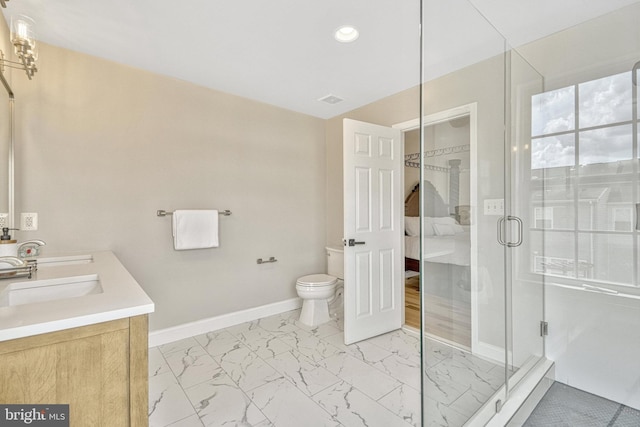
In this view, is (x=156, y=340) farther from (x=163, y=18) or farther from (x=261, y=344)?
(x=163, y=18)

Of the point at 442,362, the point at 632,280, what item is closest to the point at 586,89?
the point at 632,280

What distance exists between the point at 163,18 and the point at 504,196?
7.92 feet

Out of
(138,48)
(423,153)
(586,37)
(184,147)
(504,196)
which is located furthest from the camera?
(184,147)

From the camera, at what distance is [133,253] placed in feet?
7.78

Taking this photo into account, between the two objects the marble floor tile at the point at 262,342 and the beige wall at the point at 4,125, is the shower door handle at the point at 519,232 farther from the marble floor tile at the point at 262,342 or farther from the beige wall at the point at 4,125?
the beige wall at the point at 4,125

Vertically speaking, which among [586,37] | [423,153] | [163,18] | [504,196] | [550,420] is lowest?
[550,420]

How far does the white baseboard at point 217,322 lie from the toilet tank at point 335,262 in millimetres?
510

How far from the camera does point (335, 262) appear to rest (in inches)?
131

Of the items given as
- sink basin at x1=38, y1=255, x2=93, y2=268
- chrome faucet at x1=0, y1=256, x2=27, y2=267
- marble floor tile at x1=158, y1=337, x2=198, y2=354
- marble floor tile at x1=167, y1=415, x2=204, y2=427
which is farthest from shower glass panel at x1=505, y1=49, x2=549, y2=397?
sink basin at x1=38, y1=255, x2=93, y2=268

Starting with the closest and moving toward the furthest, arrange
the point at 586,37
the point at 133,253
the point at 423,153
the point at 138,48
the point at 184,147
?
the point at 423,153 → the point at 586,37 → the point at 138,48 → the point at 133,253 → the point at 184,147

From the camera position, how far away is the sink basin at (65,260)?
5.96 ft

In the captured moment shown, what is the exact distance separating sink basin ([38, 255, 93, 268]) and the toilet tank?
2.19 m

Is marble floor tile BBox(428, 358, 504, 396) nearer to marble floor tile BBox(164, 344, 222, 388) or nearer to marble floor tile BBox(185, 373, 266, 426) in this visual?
marble floor tile BBox(185, 373, 266, 426)

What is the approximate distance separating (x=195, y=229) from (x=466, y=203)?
215cm
